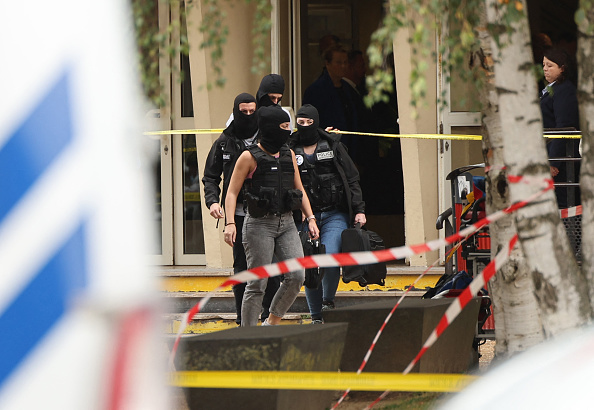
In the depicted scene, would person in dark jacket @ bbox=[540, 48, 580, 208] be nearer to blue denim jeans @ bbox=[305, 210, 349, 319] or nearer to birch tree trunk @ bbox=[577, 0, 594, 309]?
blue denim jeans @ bbox=[305, 210, 349, 319]

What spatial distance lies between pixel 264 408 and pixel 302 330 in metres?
0.43

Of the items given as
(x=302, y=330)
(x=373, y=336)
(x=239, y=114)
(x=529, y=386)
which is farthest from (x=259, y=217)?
(x=529, y=386)

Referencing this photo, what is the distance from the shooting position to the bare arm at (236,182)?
7.04m

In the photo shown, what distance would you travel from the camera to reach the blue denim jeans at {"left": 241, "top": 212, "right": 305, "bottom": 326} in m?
6.99

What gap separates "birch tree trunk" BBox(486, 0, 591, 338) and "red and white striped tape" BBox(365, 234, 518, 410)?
522 millimetres

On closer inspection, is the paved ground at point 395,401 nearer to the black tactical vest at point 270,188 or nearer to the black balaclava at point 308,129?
the black tactical vest at point 270,188

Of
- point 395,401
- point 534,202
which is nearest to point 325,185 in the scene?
point 395,401

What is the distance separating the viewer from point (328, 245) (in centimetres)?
803

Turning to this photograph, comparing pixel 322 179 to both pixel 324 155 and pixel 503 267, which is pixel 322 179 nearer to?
pixel 324 155

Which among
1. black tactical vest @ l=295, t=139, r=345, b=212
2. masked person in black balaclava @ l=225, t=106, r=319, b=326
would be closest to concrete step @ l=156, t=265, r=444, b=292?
black tactical vest @ l=295, t=139, r=345, b=212

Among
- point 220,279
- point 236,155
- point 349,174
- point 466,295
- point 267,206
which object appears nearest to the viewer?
point 466,295

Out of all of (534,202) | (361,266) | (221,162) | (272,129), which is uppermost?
(272,129)

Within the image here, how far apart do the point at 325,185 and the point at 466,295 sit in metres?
2.64

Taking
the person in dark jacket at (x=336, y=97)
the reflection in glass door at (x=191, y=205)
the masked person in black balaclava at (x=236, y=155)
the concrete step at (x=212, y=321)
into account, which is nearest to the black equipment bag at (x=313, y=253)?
the masked person in black balaclava at (x=236, y=155)
